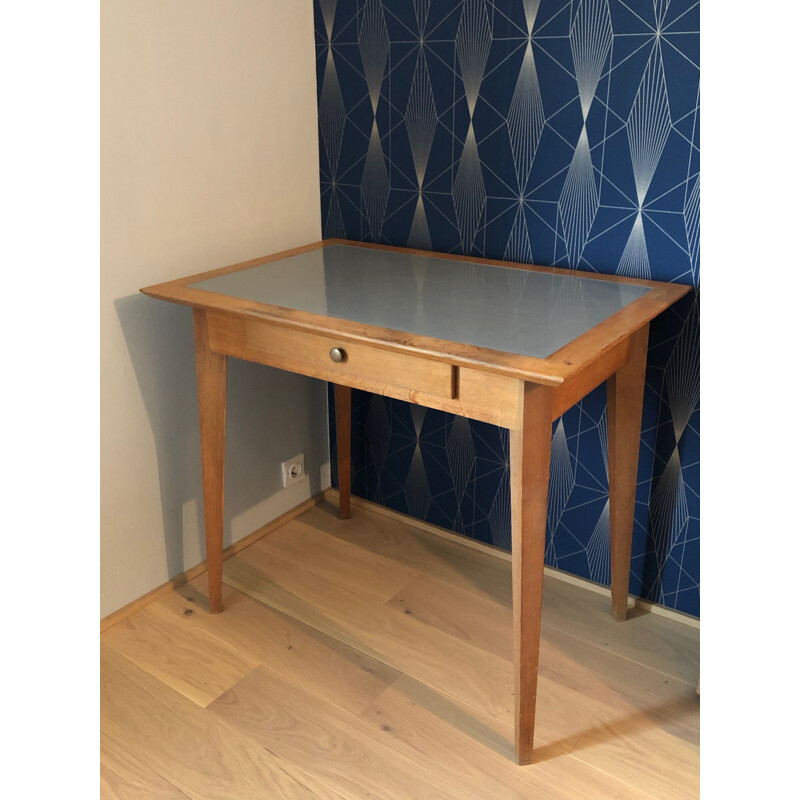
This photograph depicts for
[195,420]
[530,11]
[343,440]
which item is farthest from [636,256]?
[195,420]

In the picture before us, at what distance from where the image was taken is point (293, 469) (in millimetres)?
2252

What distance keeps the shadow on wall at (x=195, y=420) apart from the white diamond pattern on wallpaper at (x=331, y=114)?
1.92 feet

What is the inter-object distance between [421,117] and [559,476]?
3.02 feet

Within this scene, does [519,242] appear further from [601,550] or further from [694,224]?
[601,550]

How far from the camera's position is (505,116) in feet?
5.72

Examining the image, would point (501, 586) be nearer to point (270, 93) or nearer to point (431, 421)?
point (431, 421)

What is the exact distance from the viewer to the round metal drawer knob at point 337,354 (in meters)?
1.44

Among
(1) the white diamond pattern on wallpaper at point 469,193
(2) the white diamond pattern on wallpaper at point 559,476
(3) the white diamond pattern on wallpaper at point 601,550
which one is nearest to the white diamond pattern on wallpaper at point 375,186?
(1) the white diamond pattern on wallpaper at point 469,193

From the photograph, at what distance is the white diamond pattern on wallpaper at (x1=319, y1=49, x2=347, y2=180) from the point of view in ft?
6.63

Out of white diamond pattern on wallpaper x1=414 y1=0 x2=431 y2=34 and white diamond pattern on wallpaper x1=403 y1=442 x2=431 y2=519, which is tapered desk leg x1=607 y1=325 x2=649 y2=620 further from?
white diamond pattern on wallpaper x1=414 y1=0 x2=431 y2=34

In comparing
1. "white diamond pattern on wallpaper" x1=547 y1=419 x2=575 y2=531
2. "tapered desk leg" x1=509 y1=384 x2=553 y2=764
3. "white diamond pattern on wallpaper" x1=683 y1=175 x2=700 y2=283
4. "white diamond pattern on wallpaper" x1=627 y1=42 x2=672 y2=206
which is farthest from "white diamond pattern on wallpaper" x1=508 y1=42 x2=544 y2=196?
"tapered desk leg" x1=509 y1=384 x2=553 y2=764
